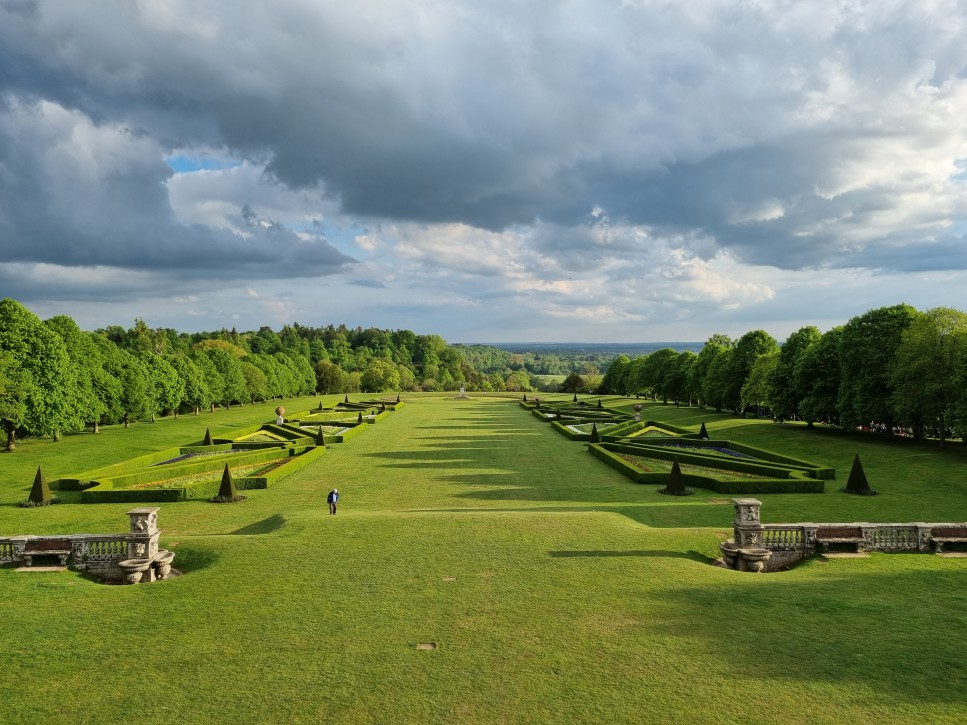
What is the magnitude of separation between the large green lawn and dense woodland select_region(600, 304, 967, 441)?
73.4 ft

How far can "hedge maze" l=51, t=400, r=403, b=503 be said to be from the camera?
31.8 meters

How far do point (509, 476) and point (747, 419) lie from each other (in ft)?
152

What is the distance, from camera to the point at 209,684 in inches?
477

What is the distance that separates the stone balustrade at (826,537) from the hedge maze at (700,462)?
11845 mm

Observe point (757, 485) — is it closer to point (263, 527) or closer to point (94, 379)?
point (263, 527)

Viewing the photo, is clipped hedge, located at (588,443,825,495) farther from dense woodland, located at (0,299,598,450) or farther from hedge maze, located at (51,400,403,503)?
dense woodland, located at (0,299,598,450)

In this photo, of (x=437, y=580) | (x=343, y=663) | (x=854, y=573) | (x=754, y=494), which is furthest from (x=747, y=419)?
(x=343, y=663)

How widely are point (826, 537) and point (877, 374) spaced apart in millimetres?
37340

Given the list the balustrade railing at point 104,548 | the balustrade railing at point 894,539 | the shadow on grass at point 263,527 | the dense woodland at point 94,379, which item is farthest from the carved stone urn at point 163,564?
the dense woodland at point 94,379

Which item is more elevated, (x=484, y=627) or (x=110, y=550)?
(x=110, y=550)

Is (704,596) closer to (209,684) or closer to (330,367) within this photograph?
(209,684)

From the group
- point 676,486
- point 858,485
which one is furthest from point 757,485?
point 858,485

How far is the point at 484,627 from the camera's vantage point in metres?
14.4

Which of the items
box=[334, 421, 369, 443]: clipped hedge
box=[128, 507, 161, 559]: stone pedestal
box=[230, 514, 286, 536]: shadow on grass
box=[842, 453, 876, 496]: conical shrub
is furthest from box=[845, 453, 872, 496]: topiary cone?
box=[334, 421, 369, 443]: clipped hedge
